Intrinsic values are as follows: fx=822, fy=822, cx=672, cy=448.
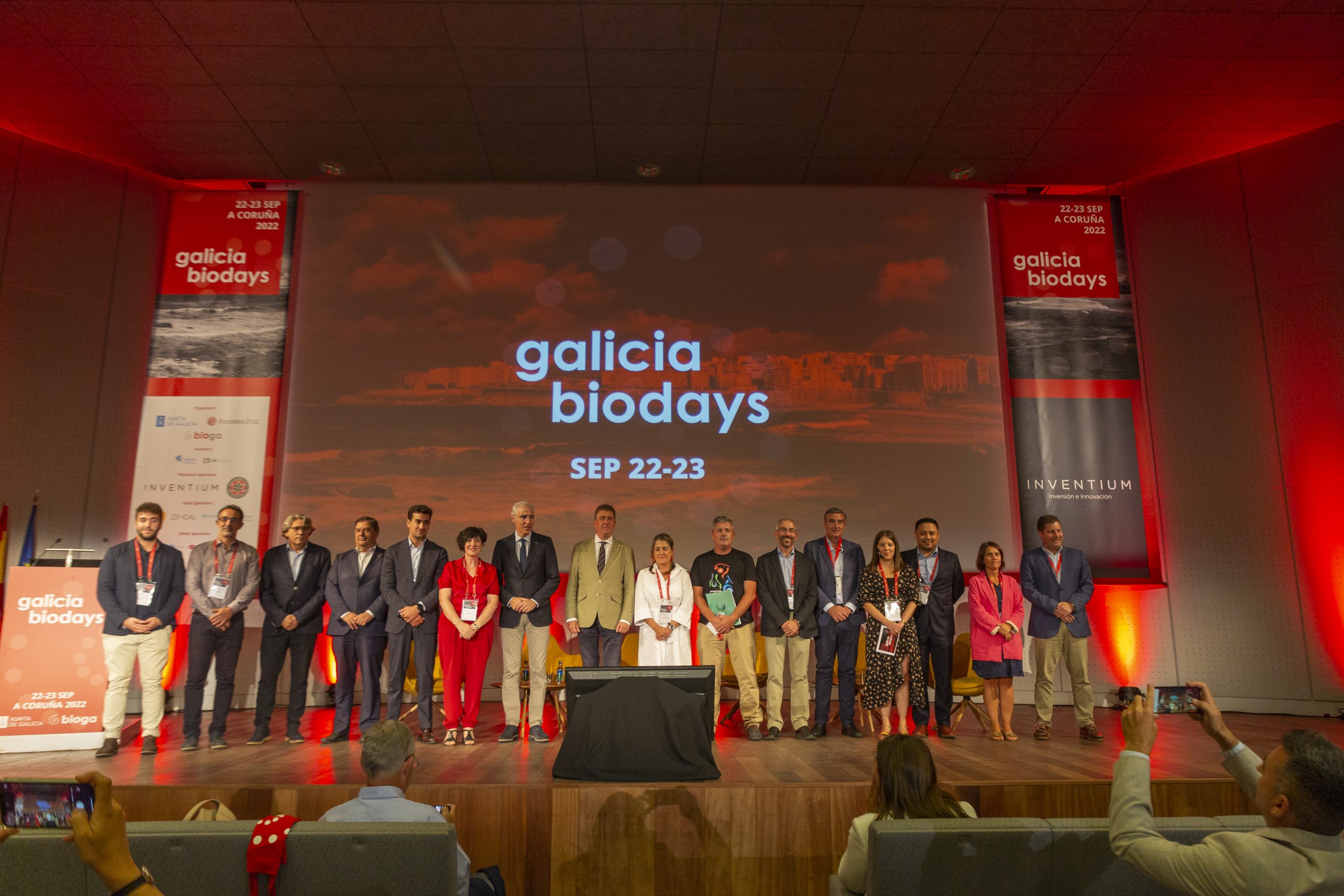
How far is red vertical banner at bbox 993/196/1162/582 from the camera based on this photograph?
7.05 meters

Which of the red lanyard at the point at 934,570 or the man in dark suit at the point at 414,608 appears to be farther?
the red lanyard at the point at 934,570

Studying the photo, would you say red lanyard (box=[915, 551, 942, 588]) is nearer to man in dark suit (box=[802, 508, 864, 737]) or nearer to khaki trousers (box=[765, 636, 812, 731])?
man in dark suit (box=[802, 508, 864, 737])

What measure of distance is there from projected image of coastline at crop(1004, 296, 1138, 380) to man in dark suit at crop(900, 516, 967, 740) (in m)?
2.80

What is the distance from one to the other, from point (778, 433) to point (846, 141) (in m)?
2.58

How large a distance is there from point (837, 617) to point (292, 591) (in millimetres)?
3394

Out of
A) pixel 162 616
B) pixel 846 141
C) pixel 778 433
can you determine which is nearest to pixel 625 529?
pixel 778 433

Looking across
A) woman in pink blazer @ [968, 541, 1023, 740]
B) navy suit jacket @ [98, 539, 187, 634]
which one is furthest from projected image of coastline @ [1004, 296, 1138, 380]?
navy suit jacket @ [98, 539, 187, 634]

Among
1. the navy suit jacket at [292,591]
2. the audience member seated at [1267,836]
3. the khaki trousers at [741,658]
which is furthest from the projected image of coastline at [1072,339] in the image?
the audience member seated at [1267,836]

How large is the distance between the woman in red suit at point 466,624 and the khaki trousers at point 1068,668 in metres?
3.51

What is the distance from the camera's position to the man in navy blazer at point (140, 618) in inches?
183

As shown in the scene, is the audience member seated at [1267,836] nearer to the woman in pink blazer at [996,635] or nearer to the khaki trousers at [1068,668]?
the woman in pink blazer at [996,635]

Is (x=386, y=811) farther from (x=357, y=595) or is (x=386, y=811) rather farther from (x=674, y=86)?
(x=674, y=86)

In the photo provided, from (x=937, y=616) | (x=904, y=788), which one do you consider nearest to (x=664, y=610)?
(x=937, y=616)

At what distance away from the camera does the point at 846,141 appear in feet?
23.2
